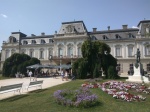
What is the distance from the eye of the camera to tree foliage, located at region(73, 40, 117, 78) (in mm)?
24219

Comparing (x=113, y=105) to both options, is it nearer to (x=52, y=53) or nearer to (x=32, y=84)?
(x=32, y=84)

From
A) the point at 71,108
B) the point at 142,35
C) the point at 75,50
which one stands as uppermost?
the point at 142,35

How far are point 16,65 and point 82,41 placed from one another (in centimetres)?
1819

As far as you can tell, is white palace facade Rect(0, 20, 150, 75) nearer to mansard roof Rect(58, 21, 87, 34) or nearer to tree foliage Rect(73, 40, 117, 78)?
mansard roof Rect(58, 21, 87, 34)

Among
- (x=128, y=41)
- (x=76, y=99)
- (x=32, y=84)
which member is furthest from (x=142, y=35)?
(x=76, y=99)

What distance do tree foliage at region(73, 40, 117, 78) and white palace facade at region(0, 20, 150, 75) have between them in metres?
16.5

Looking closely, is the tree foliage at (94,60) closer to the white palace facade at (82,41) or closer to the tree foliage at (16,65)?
the tree foliage at (16,65)

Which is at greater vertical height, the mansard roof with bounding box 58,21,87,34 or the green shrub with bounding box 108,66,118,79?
the mansard roof with bounding box 58,21,87,34

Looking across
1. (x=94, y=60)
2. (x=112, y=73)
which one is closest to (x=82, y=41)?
(x=94, y=60)

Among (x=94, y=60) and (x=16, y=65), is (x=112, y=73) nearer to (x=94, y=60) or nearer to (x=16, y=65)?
(x=94, y=60)

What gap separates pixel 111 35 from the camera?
45.6m

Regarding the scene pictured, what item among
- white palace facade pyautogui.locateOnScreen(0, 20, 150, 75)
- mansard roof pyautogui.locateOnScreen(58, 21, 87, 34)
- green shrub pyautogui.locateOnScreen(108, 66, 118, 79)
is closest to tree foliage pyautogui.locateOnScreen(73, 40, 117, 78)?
green shrub pyautogui.locateOnScreen(108, 66, 118, 79)

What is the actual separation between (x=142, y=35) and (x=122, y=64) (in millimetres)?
8893

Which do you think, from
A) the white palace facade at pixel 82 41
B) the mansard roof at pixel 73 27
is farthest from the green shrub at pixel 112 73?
the mansard roof at pixel 73 27
